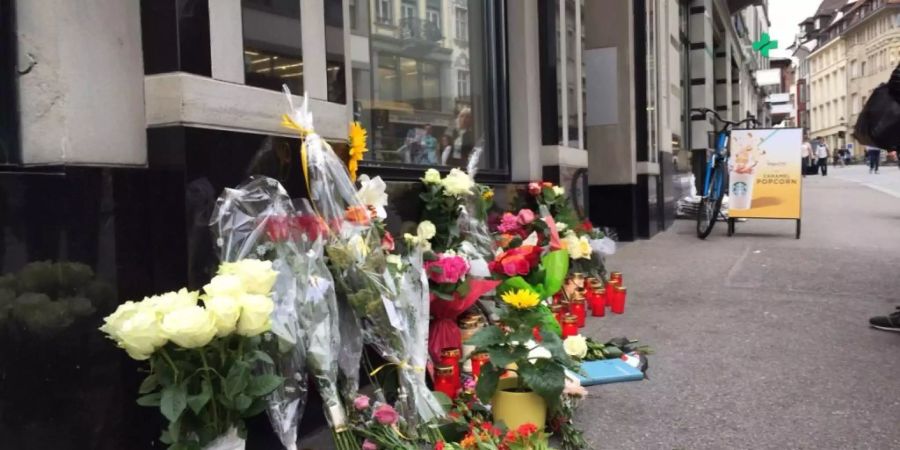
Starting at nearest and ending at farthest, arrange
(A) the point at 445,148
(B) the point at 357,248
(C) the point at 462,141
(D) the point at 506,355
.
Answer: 1. (B) the point at 357,248
2. (D) the point at 506,355
3. (A) the point at 445,148
4. (C) the point at 462,141

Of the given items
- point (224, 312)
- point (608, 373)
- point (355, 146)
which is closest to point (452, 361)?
point (608, 373)

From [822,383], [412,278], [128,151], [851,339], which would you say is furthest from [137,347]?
[851,339]

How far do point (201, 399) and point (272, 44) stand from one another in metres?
1.36

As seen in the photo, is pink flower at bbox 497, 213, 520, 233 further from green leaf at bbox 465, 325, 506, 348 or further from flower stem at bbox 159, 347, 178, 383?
flower stem at bbox 159, 347, 178, 383

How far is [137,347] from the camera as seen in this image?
1832 millimetres

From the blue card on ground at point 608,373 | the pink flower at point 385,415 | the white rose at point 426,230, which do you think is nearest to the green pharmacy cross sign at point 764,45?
the blue card on ground at point 608,373

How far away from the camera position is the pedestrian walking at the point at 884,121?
163 inches

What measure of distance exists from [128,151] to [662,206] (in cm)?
864

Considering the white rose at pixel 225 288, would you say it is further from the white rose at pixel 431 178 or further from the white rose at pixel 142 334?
the white rose at pixel 431 178

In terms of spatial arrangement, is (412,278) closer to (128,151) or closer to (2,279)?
(128,151)

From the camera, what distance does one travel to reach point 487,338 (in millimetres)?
2756

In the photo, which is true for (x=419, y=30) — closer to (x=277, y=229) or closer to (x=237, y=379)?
(x=277, y=229)

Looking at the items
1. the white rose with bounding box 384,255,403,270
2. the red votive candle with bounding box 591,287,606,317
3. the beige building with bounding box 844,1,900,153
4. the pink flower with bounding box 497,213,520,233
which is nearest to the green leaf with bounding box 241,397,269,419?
the white rose with bounding box 384,255,403,270

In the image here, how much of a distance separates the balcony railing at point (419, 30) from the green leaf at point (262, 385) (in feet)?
10.9
